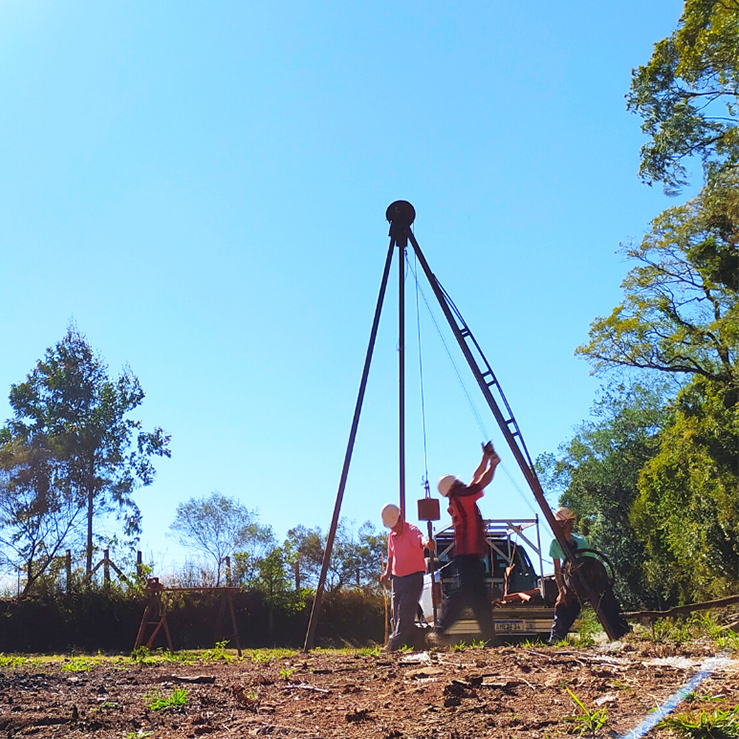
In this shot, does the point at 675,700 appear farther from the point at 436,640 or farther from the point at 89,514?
the point at 89,514

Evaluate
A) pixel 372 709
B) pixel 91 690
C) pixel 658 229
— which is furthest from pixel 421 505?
pixel 658 229

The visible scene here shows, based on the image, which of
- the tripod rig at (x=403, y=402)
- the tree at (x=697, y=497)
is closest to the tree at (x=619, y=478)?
the tree at (x=697, y=497)

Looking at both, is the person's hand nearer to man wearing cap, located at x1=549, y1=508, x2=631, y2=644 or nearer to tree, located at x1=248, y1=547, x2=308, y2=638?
man wearing cap, located at x1=549, y1=508, x2=631, y2=644

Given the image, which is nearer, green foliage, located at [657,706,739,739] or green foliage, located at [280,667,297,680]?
green foliage, located at [657,706,739,739]

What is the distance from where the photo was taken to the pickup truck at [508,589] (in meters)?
11.0

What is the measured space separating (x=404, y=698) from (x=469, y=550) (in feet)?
12.1

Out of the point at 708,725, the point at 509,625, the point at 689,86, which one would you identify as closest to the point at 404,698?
the point at 708,725

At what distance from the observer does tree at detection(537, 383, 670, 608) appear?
37562 millimetres

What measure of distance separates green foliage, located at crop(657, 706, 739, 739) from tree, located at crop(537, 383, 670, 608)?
36.3 m

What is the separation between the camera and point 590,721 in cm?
339

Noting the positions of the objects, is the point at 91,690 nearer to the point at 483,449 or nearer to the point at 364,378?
the point at 483,449

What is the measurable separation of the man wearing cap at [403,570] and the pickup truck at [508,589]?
0.57 meters

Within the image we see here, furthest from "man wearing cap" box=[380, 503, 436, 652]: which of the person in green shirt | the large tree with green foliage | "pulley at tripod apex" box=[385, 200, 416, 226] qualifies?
the large tree with green foliage

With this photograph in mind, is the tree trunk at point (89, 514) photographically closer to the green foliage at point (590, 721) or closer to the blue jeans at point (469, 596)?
the blue jeans at point (469, 596)
